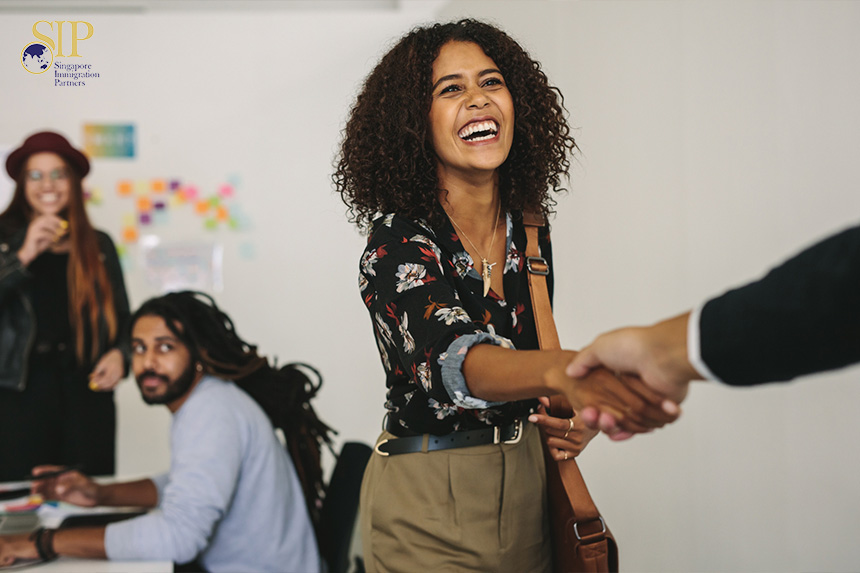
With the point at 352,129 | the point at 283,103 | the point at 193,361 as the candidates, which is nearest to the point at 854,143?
the point at 352,129

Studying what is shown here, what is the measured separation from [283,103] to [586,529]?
158 inches

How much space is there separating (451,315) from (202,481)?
124 centimetres

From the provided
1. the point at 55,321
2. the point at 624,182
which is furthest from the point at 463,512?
the point at 55,321

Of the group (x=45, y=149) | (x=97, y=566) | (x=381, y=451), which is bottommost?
(x=97, y=566)

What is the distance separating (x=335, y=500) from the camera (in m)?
2.23

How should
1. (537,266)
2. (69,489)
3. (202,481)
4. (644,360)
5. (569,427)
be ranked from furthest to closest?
(69,489)
(202,481)
(537,266)
(569,427)
(644,360)

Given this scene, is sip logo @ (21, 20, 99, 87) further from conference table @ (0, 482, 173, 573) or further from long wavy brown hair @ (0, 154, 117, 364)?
conference table @ (0, 482, 173, 573)

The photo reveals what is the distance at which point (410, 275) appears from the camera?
4.12 ft

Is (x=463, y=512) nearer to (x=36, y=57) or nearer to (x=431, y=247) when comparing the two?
(x=431, y=247)

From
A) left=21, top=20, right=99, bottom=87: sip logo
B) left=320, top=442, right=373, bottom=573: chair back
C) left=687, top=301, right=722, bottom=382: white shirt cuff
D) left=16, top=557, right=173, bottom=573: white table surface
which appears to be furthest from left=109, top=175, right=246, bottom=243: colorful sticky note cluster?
left=687, top=301, right=722, bottom=382: white shirt cuff

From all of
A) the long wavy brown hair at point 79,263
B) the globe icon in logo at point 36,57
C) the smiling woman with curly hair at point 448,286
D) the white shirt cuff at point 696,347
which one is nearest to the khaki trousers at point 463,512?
the smiling woman with curly hair at point 448,286

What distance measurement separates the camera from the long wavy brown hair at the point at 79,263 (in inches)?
133

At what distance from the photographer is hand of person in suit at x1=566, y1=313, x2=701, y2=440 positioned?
94 centimetres

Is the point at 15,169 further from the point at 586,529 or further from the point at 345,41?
the point at 586,529
